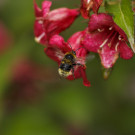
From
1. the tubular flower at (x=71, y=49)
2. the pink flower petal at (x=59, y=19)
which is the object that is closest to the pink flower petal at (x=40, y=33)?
the pink flower petal at (x=59, y=19)

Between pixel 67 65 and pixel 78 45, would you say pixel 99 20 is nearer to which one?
pixel 78 45

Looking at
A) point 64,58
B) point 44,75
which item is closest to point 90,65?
point 44,75

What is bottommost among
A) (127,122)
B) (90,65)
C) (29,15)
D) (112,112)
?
(127,122)

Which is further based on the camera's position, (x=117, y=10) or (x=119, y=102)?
(x=119, y=102)

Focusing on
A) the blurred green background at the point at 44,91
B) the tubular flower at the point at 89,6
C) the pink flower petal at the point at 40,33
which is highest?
the tubular flower at the point at 89,6

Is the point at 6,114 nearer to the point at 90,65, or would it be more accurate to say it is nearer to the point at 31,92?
the point at 31,92

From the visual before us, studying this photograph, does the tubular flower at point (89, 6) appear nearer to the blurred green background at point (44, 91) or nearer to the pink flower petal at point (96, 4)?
the pink flower petal at point (96, 4)

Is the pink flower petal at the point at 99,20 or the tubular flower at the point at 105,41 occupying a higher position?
the pink flower petal at the point at 99,20
